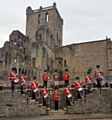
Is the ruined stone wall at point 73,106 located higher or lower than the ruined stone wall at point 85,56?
lower

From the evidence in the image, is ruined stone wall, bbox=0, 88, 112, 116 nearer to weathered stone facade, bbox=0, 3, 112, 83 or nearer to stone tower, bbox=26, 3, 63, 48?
weathered stone facade, bbox=0, 3, 112, 83

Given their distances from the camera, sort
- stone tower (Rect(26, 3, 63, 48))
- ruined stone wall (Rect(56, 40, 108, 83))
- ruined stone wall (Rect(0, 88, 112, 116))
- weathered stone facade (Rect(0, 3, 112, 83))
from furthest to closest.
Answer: stone tower (Rect(26, 3, 63, 48)) < ruined stone wall (Rect(56, 40, 108, 83)) < weathered stone facade (Rect(0, 3, 112, 83)) < ruined stone wall (Rect(0, 88, 112, 116))

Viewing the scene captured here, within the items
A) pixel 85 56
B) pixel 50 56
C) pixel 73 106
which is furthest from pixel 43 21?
pixel 73 106

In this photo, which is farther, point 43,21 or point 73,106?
point 43,21

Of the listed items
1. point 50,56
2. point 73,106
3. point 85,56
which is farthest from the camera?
point 50,56

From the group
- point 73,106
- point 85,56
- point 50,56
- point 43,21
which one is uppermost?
point 43,21

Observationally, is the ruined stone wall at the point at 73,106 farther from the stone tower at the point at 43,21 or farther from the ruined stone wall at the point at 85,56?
the stone tower at the point at 43,21

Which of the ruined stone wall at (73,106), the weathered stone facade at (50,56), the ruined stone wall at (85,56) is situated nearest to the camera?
the ruined stone wall at (73,106)

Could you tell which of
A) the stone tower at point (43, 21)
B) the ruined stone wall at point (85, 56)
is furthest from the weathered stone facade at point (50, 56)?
the stone tower at point (43, 21)

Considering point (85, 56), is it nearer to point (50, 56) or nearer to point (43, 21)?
point (50, 56)

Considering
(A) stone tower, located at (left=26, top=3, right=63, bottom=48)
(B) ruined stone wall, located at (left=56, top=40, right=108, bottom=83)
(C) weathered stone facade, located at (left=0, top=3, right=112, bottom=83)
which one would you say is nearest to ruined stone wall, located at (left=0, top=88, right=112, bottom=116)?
(C) weathered stone facade, located at (left=0, top=3, right=112, bottom=83)

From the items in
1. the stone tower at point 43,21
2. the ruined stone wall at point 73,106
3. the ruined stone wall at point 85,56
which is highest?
the stone tower at point 43,21

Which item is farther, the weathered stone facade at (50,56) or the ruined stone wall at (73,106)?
the weathered stone facade at (50,56)

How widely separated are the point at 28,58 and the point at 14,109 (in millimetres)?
27484
